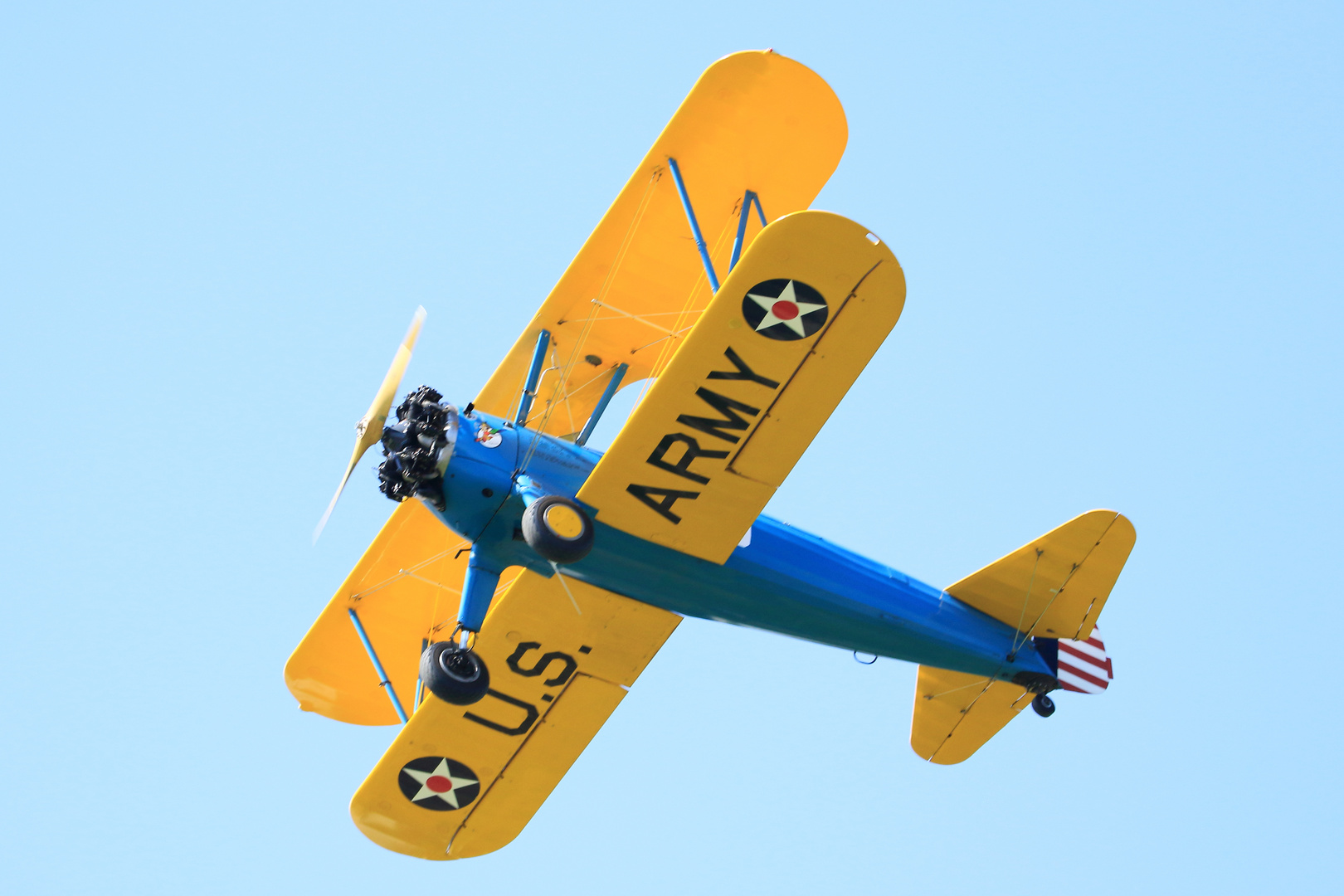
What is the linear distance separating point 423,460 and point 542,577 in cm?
138

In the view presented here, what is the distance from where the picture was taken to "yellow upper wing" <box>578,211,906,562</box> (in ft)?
25.7

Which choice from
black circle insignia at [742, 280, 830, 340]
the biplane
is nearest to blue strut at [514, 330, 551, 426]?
the biplane

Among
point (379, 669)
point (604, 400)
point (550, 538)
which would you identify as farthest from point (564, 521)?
point (379, 669)

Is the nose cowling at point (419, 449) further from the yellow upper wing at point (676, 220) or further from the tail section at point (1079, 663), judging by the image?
the tail section at point (1079, 663)

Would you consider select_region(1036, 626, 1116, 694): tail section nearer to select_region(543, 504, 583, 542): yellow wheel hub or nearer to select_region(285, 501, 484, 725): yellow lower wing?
select_region(543, 504, 583, 542): yellow wheel hub

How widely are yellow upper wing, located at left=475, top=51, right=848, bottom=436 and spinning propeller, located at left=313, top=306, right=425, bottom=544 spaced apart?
3.61 ft

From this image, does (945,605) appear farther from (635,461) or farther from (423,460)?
(423,460)

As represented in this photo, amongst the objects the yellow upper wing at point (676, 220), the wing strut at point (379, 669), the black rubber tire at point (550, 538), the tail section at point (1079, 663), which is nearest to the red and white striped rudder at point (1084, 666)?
the tail section at point (1079, 663)

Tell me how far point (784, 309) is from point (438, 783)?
487cm

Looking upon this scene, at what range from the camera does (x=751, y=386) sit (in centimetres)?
829

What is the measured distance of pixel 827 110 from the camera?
9.77m

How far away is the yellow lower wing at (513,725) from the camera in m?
9.80

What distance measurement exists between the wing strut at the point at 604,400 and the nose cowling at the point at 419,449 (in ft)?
3.81

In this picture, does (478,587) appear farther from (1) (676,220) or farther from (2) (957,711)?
(2) (957,711)
